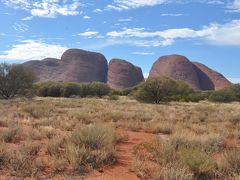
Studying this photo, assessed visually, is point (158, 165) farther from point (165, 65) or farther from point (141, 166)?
point (165, 65)

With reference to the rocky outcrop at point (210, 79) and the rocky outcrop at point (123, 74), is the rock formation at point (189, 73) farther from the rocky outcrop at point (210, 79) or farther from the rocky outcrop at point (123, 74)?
the rocky outcrop at point (123, 74)

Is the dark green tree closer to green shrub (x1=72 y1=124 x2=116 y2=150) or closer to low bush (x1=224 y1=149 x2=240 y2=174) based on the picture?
green shrub (x1=72 y1=124 x2=116 y2=150)

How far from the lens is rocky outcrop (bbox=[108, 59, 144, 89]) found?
158500 millimetres

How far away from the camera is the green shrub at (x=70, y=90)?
267ft

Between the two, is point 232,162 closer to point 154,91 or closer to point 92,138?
point 92,138

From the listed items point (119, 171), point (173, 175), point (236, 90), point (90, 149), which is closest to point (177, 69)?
point (236, 90)

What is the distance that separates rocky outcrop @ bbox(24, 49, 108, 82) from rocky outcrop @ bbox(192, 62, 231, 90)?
4142 cm

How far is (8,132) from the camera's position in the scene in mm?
12719

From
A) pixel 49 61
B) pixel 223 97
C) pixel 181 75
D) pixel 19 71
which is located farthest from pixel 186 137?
pixel 49 61

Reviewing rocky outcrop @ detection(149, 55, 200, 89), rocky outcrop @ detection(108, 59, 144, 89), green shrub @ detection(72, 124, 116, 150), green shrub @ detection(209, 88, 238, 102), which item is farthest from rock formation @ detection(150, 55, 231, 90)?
green shrub @ detection(72, 124, 116, 150)

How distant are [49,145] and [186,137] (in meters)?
4.16

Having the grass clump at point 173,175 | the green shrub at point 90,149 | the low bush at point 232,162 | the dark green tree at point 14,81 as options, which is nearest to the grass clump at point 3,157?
the green shrub at point 90,149

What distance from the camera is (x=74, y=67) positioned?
159625mm

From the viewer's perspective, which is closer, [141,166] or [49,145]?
[141,166]
